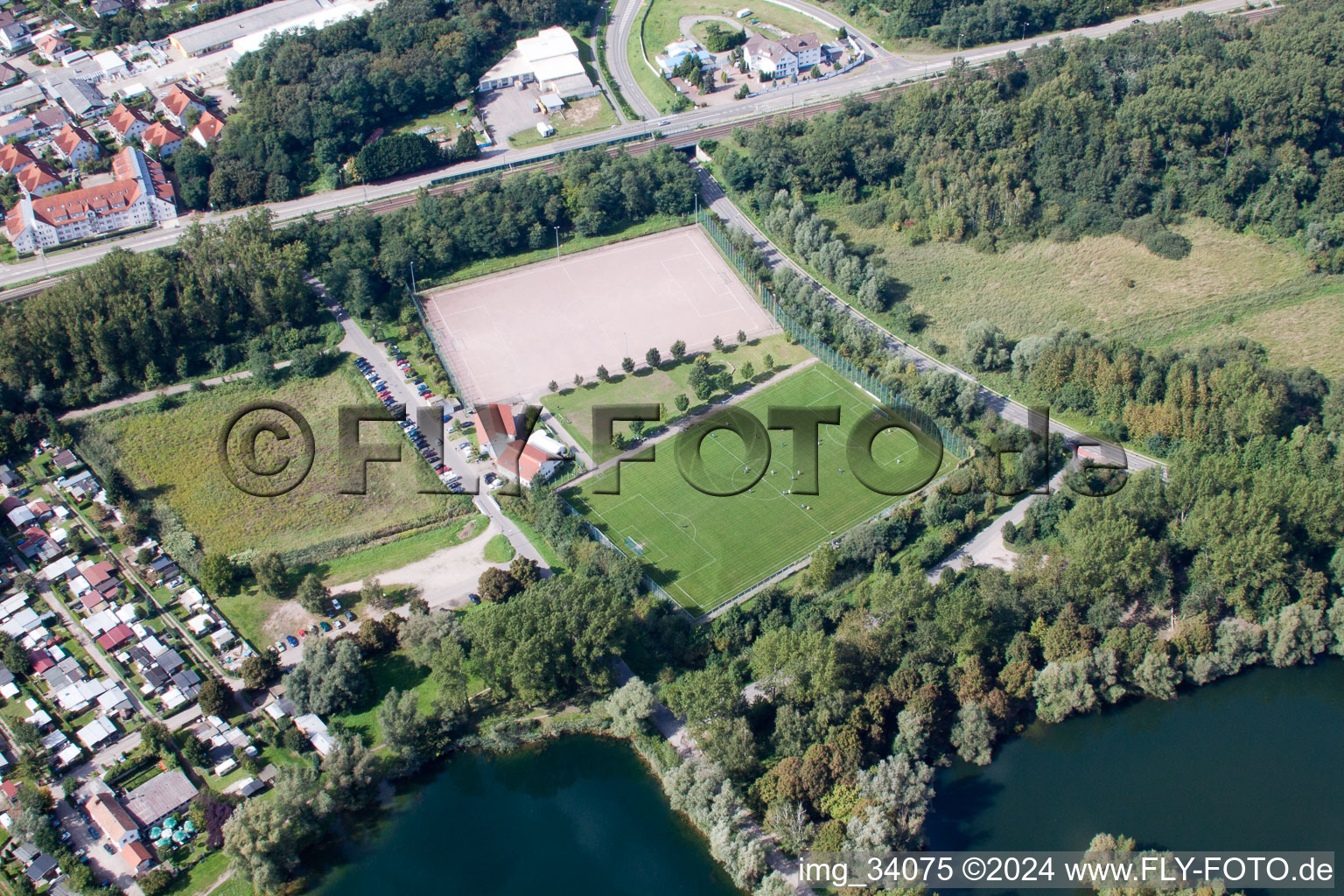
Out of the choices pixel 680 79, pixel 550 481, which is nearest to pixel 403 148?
pixel 680 79

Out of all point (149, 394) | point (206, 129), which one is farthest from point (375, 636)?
point (206, 129)

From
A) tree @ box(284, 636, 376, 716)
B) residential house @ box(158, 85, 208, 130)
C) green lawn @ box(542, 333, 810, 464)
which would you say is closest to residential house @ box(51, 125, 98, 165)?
residential house @ box(158, 85, 208, 130)

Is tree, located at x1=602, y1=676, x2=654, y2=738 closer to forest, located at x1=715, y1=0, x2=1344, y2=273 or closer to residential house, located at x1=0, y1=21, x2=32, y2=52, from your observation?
forest, located at x1=715, y1=0, x2=1344, y2=273

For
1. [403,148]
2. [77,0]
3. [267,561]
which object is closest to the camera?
[267,561]

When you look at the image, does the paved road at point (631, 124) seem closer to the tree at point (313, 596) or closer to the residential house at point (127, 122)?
the residential house at point (127, 122)

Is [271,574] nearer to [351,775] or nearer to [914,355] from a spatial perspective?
[351,775]

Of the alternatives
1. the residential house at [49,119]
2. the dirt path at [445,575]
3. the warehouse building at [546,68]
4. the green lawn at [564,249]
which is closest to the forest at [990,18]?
the warehouse building at [546,68]

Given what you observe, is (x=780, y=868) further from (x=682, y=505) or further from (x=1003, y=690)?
(x=682, y=505)
